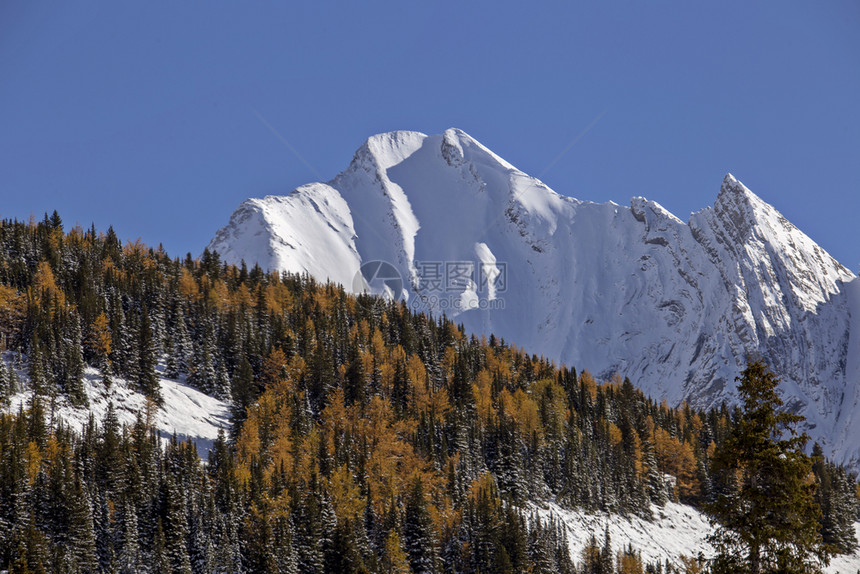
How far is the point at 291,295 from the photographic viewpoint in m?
166

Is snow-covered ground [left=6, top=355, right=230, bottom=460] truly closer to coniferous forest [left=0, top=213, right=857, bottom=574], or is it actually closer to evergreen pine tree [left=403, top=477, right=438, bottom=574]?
coniferous forest [left=0, top=213, right=857, bottom=574]

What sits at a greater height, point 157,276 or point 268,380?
point 157,276

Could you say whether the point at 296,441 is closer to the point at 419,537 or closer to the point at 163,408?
the point at 163,408

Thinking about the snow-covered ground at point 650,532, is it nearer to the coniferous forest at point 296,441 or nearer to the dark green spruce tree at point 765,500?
the coniferous forest at point 296,441

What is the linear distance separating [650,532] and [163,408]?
224 feet

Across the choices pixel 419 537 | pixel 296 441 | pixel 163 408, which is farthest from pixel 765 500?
pixel 163 408

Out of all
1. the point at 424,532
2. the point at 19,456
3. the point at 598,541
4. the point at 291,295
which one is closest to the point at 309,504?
the point at 424,532

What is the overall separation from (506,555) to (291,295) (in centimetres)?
9387

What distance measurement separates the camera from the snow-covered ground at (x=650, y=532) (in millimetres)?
101750

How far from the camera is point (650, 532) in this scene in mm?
110688

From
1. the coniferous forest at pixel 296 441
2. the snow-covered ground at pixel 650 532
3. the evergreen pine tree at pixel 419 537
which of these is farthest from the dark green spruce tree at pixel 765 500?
the snow-covered ground at pixel 650 532

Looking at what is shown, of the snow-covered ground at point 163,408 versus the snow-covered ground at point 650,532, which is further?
the snow-covered ground at point 650,532

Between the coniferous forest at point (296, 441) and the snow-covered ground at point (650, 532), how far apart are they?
2260 millimetres

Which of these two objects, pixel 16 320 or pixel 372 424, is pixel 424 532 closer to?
pixel 372 424
